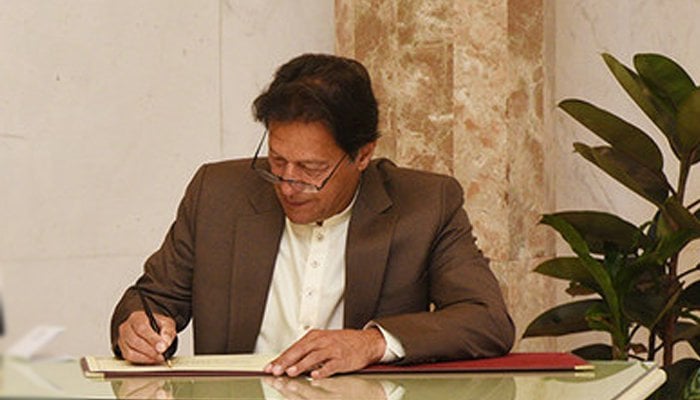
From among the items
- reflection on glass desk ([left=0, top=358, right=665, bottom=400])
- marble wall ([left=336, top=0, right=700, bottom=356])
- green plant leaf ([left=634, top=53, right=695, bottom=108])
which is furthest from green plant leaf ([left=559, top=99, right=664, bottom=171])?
reflection on glass desk ([left=0, top=358, right=665, bottom=400])

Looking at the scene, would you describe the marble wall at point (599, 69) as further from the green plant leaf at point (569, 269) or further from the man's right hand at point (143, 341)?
the man's right hand at point (143, 341)

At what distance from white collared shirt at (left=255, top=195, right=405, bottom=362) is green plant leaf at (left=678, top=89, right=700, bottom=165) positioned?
4.39ft

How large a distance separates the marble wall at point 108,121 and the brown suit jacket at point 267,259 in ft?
3.78

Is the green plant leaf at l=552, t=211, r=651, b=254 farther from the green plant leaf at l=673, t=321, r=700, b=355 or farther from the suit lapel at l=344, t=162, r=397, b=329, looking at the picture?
the suit lapel at l=344, t=162, r=397, b=329

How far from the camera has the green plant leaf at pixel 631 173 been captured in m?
4.20

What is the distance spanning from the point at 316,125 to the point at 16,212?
1.72m

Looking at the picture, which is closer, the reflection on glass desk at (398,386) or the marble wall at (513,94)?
the reflection on glass desk at (398,386)

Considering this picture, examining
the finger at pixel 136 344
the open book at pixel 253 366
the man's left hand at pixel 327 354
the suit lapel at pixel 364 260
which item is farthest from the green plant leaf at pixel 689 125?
the finger at pixel 136 344

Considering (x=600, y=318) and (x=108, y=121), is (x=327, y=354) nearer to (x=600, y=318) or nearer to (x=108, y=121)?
(x=600, y=318)

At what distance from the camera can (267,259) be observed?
3178 millimetres

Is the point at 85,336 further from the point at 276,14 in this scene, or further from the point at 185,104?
the point at 276,14

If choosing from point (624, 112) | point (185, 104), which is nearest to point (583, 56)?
point (624, 112)

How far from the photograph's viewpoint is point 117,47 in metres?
4.68

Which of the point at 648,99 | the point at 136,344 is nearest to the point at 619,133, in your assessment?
the point at 648,99
